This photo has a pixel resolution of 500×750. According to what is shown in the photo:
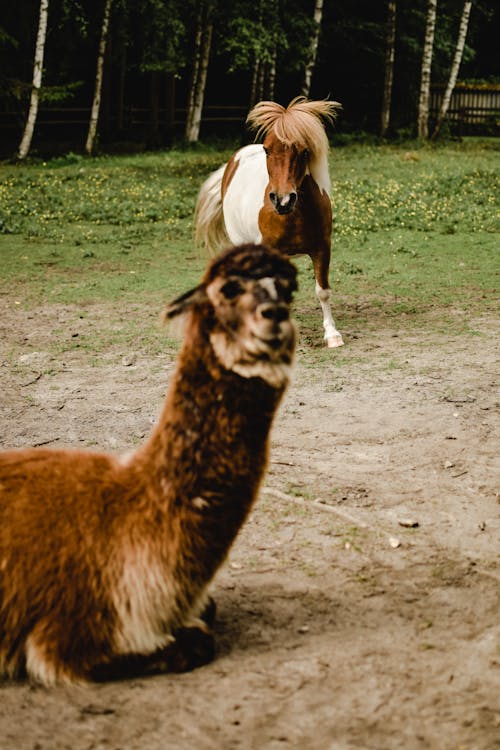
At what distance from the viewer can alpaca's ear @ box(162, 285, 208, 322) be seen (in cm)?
287

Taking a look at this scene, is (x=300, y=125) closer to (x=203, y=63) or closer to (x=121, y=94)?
(x=203, y=63)

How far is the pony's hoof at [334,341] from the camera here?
295 inches

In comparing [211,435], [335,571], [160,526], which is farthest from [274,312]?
[335,571]

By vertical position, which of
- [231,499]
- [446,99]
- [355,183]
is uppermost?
[446,99]

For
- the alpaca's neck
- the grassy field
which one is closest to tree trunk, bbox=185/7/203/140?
the grassy field

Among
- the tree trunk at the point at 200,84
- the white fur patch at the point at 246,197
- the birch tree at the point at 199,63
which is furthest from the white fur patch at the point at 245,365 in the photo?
the tree trunk at the point at 200,84

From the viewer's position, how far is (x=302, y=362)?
7070mm

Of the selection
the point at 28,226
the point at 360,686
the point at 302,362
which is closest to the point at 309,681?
the point at 360,686

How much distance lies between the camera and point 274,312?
2.71 metres

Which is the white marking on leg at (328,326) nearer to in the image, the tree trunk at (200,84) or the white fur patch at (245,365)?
the white fur patch at (245,365)

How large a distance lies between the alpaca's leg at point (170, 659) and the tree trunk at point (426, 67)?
26.1 metres

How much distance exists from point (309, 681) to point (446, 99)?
28572mm

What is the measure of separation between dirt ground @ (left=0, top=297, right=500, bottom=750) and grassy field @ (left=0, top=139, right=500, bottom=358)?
156 centimetres

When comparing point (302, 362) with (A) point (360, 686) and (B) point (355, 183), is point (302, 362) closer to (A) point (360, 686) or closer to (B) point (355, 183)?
(A) point (360, 686)
